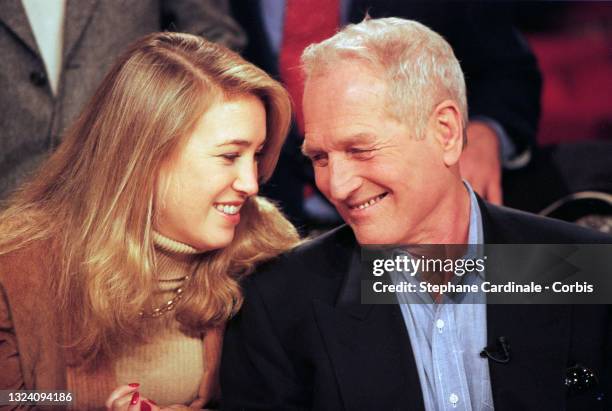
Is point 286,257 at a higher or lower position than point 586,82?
lower

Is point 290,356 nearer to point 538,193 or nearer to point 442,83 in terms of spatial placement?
point 442,83

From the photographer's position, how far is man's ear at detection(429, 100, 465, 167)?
183 centimetres

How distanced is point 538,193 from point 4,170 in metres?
1.57

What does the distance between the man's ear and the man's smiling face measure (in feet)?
0.07

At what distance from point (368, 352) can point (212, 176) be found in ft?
1.76

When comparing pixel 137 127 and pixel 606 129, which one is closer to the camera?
pixel 137 127

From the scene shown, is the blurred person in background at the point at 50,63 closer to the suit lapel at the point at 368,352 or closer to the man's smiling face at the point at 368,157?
the man's smiling face at the point at 368,157

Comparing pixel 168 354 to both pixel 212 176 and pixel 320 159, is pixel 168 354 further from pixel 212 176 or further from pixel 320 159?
pixel 320 159

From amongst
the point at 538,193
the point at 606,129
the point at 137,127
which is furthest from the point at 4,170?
the point at 606,129

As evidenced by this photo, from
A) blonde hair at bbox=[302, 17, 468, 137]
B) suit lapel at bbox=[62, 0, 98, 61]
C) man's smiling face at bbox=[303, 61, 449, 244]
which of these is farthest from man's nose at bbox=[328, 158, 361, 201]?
suit lapel at bbox=[62, 0, 98, 61]

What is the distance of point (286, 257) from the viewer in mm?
1981

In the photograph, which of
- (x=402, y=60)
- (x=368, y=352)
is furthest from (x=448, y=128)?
(x=368, y=352)

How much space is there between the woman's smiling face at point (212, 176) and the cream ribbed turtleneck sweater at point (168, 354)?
76mm

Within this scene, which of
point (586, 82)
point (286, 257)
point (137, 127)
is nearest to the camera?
point (137, 127)
